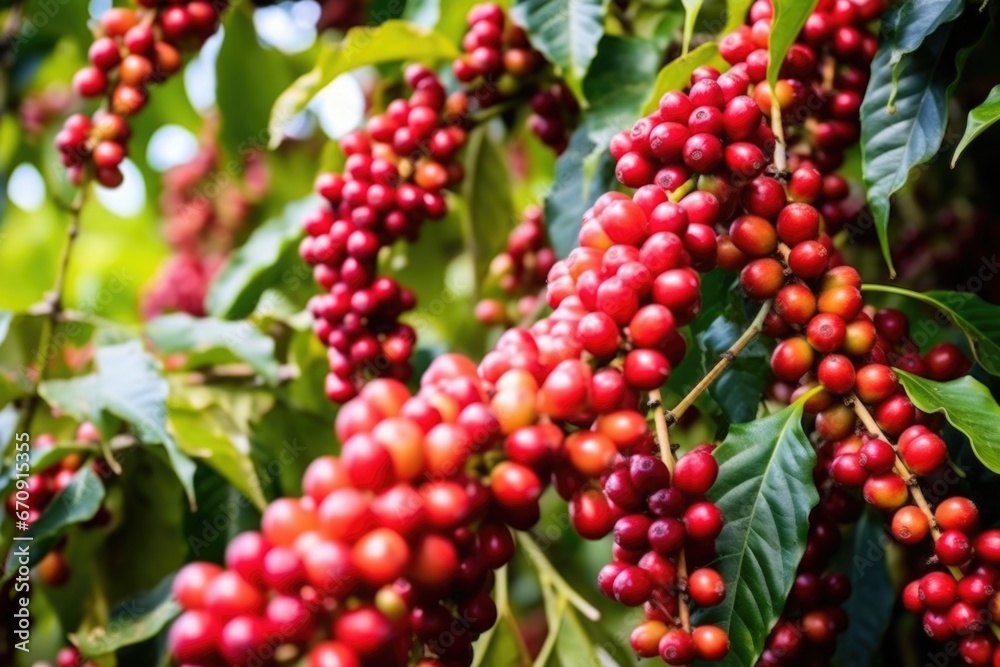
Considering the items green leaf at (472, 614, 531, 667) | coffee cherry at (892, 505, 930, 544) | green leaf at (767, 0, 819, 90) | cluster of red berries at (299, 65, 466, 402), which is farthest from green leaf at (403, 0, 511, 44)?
coffee cherry at (892, 505, 930, 544)

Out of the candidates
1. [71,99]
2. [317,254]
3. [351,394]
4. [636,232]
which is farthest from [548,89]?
[71,99]

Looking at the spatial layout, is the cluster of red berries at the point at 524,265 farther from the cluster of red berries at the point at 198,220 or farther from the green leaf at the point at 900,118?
the cluster of red berries at the point at 198,220

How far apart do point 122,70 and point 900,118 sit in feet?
3.26

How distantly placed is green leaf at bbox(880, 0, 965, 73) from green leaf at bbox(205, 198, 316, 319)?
2.86 ft

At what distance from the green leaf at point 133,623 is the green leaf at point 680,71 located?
2.70 feet

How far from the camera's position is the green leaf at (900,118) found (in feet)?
2.92

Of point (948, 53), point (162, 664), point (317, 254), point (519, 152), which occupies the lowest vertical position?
point (519, 152)

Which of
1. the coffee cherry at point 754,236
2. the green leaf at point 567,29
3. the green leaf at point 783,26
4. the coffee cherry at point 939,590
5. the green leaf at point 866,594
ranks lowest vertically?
the green leaf at point 866,594

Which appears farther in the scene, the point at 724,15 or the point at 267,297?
the point at 267,297

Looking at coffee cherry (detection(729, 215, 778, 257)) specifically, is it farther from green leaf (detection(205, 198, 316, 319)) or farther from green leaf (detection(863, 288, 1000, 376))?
green leaf (detection(205, 198, 316, 319))

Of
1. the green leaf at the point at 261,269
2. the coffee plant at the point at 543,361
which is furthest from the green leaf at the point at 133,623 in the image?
the green leaf at the point at 261,269

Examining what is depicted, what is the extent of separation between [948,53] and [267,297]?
1200mm

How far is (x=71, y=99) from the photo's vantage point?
2.35m

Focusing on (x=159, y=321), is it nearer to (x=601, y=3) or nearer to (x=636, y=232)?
(x=601, y=3)
